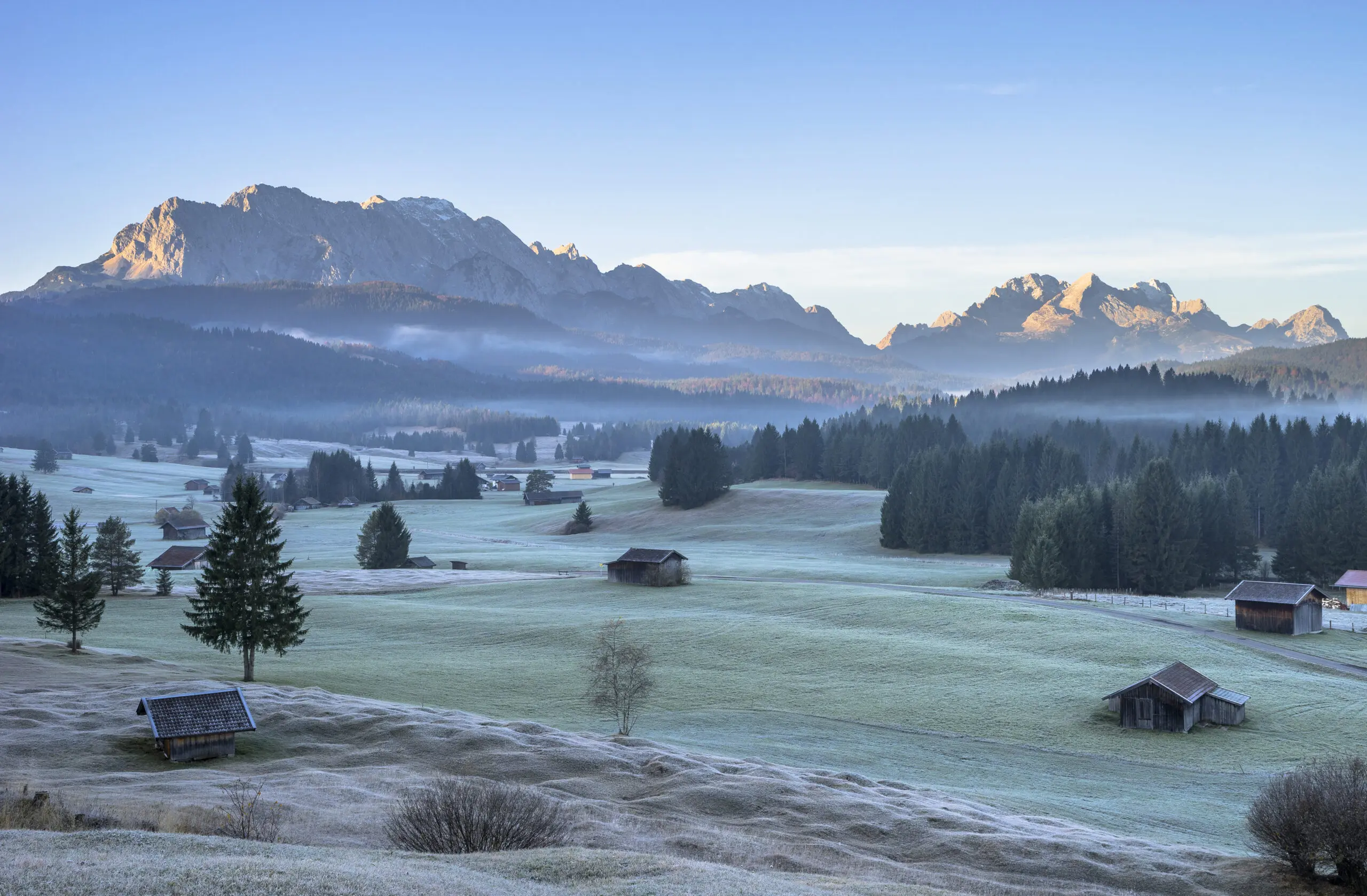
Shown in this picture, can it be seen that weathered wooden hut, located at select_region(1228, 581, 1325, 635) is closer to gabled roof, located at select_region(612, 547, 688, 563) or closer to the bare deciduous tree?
gabled roof, located at select_region(612, 547, 688, 563)

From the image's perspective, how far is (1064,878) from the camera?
2883 centimetres

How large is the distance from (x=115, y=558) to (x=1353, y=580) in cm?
10253

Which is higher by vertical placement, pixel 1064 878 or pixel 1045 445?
pixel 1045 445

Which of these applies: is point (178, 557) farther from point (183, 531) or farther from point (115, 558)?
point (183, 531)

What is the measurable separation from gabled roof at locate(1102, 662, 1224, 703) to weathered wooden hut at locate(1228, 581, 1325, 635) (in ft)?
74.7

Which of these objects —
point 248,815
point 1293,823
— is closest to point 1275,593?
point 1293,823

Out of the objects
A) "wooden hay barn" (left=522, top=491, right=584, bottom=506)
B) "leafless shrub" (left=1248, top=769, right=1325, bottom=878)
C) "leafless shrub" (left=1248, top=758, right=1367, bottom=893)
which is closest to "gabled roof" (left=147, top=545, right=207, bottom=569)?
"wooden hay barn" (left=522, top=491, right=584, bottom=506)

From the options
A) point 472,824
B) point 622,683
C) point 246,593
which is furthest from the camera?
point 246,593

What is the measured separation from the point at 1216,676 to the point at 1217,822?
955 inches

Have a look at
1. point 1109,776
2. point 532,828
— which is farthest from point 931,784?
point 532,828

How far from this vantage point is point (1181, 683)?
52562mm

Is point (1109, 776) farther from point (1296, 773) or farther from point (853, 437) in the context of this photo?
point (853, 437)

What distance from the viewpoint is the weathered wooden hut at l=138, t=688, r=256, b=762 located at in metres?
40.2

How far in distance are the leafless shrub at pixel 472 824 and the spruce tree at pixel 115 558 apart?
68523 mm
